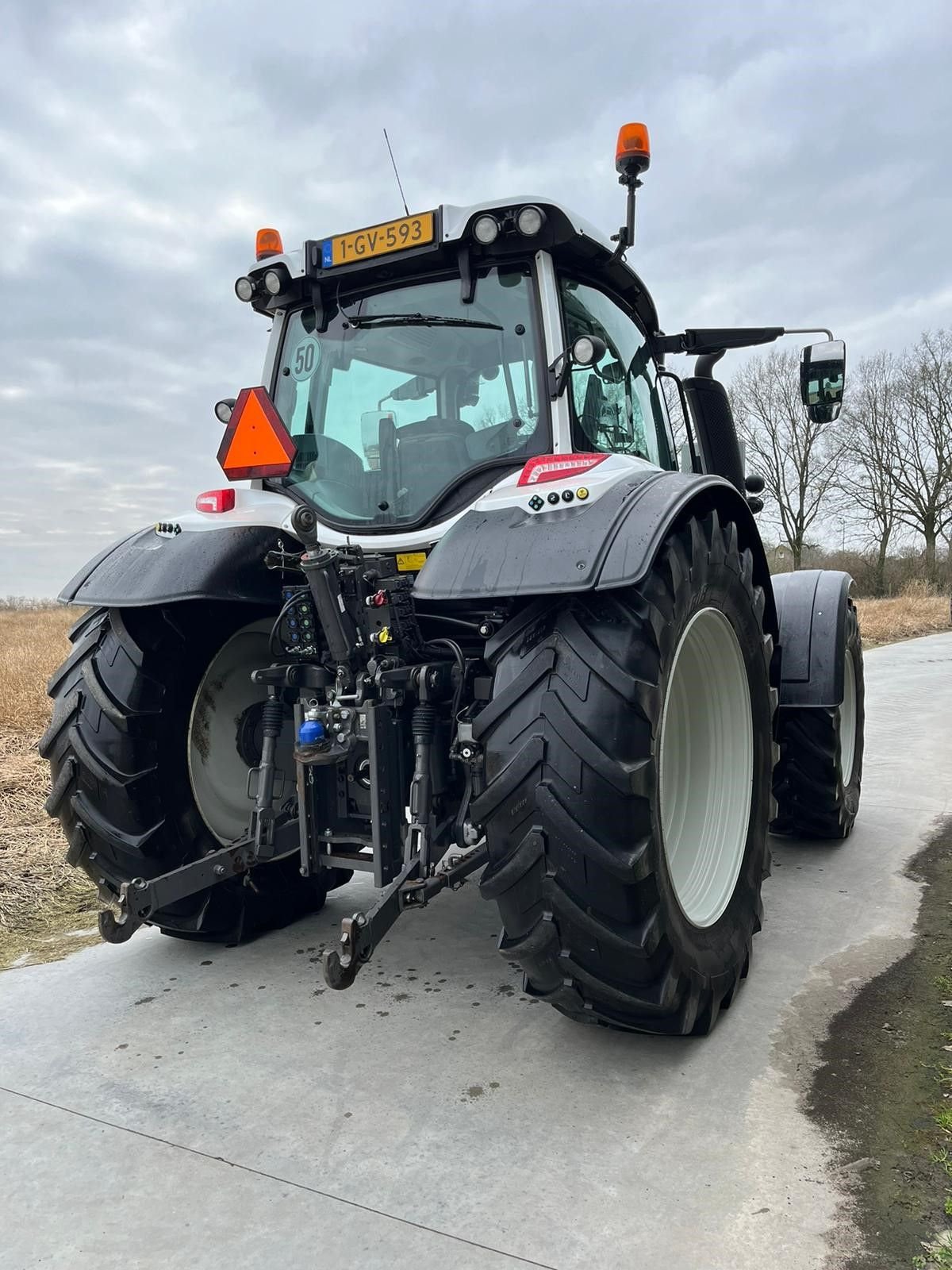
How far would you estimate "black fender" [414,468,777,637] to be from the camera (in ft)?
6.96

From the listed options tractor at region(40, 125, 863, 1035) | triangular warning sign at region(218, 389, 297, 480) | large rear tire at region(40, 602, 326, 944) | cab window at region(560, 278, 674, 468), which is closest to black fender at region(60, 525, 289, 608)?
tractor at region(40, 125, 863, 1035)

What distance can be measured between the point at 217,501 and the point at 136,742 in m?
0.84

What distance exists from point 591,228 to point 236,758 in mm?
2223

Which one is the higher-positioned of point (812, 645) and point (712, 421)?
point (712, 421)

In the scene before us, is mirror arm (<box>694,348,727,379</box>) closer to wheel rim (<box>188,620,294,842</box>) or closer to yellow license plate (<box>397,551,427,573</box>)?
yellow license plate (<box>397,551,427,573</box>)

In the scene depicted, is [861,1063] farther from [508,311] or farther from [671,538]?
[508,311]

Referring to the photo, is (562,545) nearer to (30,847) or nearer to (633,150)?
(633,150)

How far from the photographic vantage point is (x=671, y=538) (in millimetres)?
2396

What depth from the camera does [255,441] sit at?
2693mm

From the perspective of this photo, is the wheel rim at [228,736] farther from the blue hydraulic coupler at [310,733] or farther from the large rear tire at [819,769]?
the large rear tire at [819,769]

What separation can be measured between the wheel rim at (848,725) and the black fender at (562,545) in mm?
2557

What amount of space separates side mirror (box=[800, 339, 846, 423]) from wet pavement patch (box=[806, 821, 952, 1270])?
2.05 metres

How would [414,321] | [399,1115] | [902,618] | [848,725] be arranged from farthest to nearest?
[902,618], [848,725], [414,321], [399,1115]

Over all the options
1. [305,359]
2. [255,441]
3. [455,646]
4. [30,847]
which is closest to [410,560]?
[455,646]
